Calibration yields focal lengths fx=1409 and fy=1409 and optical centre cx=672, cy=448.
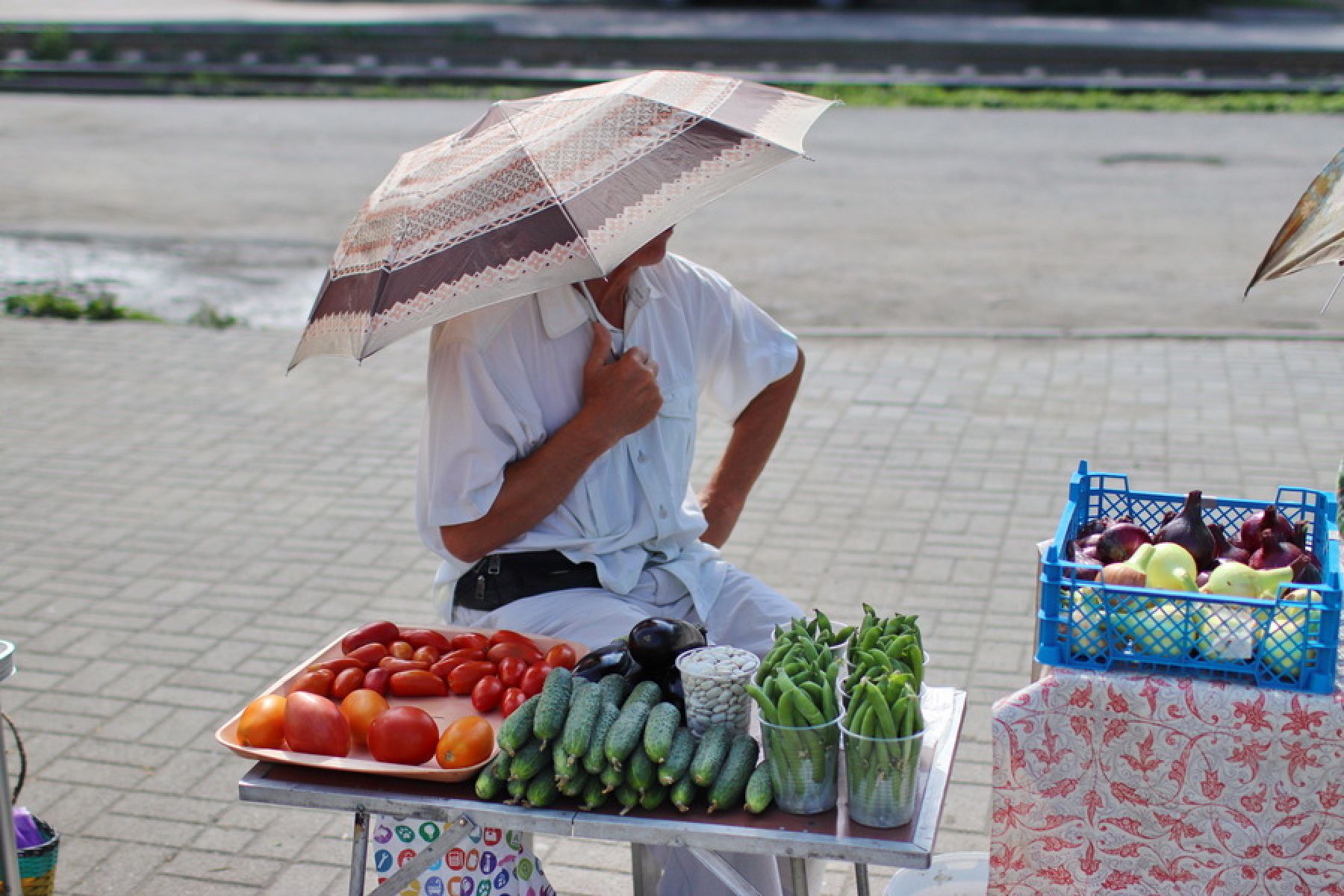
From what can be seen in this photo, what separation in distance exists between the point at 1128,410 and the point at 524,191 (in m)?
5.07

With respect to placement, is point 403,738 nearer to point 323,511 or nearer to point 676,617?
point 676,617

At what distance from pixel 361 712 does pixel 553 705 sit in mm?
383

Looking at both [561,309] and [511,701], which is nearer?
[511,701]

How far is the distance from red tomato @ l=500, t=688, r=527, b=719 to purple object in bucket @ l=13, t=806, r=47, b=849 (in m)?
1.18

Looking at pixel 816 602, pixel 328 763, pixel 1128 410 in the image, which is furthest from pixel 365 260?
pixel 1128 410

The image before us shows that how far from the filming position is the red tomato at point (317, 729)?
2.49 metres

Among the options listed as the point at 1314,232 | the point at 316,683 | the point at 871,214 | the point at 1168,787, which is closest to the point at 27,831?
the point at 316,683

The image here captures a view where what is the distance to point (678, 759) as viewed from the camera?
2340 mm

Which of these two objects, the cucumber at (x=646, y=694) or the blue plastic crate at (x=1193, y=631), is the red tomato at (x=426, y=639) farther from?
the blue plastic crate at (x=1193, y=631)

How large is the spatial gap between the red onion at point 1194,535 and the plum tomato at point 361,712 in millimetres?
1527

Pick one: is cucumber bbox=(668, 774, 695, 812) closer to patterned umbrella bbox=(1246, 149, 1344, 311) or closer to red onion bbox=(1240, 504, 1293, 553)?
red onion bbox=(1240, 504, 1293, 553)

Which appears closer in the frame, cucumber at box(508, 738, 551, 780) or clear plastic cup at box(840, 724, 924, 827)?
clear plastic cup at box(840, 724, 924, 827)

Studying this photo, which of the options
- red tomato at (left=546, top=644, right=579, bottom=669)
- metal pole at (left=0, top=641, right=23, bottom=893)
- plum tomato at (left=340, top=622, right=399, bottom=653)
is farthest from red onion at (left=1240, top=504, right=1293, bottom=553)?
metal pole at (left=0, top=641, right=23, bottom=893)

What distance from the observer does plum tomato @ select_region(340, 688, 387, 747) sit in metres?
2.54
